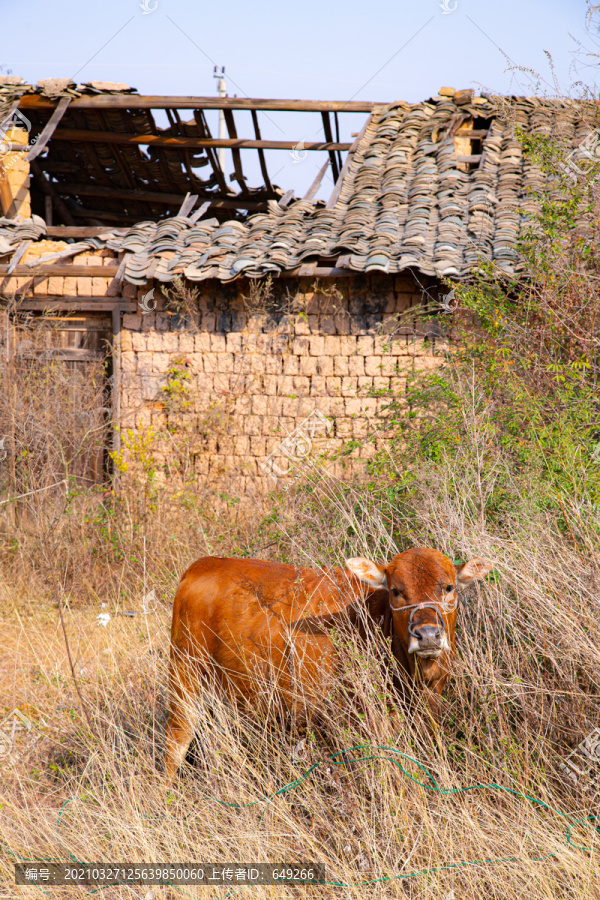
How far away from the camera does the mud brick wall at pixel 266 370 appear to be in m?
7.68

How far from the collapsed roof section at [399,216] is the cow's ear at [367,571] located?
446cm

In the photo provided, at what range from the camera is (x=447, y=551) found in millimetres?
3615

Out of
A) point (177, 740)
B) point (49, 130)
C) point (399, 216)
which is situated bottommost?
point (177, 740)

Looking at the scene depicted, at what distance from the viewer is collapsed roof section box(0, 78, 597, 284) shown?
746 centimetres

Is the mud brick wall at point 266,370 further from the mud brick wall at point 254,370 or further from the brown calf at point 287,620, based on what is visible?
the brown calf at point 287,620

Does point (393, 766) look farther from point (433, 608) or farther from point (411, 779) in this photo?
point (433, 608)

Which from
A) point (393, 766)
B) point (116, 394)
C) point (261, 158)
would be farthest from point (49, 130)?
point (393, 766)

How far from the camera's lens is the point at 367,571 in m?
3.02

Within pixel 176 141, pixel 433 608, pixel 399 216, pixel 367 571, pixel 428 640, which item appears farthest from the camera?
pixel 176 141

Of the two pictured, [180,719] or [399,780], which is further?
[180,719]

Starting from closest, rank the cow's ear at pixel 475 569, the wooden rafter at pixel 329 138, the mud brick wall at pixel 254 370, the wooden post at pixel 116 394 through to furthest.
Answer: the cow's ear at pixel 475 569, the mud brick wall at pixel 254 370, the wooden post at pixel 116 394, the wooden rafter at pixel 329 138

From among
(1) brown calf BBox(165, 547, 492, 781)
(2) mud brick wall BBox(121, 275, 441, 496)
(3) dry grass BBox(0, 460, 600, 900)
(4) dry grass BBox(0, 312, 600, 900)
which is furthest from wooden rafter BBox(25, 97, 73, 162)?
(3) dry grass BBox(0, 460, 600, 900)

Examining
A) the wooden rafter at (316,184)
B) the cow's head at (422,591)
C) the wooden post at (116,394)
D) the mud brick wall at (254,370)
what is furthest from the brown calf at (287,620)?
the wooden rafter at (316,184)

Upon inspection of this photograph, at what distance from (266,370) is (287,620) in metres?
4.90
